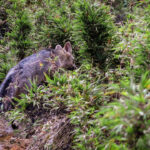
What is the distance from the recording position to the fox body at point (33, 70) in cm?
344

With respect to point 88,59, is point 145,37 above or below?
above

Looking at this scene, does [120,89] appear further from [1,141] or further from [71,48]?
[71,48]

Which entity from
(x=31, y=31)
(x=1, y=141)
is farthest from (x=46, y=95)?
(x=31, y=31)

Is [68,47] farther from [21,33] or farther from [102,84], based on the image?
[102,84]

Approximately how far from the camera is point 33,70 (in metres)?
3.68

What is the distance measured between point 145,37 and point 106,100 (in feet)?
2.56

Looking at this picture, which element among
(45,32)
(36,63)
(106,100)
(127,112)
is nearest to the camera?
(127,112)

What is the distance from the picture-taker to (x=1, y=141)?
9.04 feet

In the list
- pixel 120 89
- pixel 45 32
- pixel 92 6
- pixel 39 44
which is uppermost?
pixel 92 6

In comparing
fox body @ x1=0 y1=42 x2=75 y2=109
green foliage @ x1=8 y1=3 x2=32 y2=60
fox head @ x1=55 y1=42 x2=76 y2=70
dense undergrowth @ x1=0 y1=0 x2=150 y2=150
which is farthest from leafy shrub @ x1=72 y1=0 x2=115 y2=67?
green foliage @ x1=8 y1=3 x2=32 y2=60

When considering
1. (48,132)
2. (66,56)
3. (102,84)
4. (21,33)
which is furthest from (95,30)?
(21,33)

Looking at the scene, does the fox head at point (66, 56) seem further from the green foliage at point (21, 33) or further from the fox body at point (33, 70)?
the green foliage at point (21, 33)

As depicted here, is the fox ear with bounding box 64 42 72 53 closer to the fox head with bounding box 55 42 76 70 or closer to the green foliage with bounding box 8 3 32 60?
the fox head with bounding box 55 42 76 70

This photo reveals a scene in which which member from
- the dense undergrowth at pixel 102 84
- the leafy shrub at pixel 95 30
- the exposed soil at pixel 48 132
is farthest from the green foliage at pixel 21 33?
the exposed soil at pixel 48 132
